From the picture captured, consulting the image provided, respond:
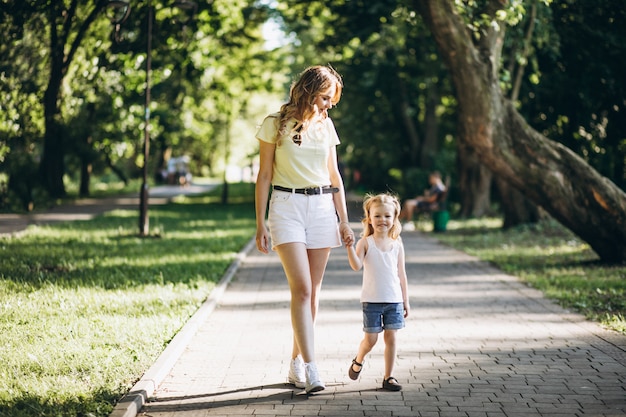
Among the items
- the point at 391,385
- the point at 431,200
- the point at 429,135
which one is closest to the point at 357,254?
the point at 391,385

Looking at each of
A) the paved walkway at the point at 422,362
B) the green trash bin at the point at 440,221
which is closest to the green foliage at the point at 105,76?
the green trash bin at the point at 440,221

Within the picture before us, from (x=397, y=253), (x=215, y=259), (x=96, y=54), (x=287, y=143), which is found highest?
(x=96, y=54)

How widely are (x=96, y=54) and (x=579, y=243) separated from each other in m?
13.5

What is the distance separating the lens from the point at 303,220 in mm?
5992

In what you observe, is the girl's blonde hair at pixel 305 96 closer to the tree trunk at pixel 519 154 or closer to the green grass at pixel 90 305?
the green grass at pixel 90 305

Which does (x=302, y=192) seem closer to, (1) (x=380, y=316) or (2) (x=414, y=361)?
(1) (x=380, y=316)

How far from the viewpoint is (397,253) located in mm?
6152

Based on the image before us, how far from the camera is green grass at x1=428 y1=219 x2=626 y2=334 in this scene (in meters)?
9.91

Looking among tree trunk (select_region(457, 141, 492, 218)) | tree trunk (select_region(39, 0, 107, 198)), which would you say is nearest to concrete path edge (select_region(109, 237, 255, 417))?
tree trunk (select_region(39, 0, 107, 198))

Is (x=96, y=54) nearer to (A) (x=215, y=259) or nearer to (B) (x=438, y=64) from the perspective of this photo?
(B) (x=438, y=64)

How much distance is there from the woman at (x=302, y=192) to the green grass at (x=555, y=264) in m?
3.79

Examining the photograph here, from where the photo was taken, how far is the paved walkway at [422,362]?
5699mm

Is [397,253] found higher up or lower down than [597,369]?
higher up

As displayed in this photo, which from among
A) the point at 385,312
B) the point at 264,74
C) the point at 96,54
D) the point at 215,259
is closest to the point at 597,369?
the point at 385,312
